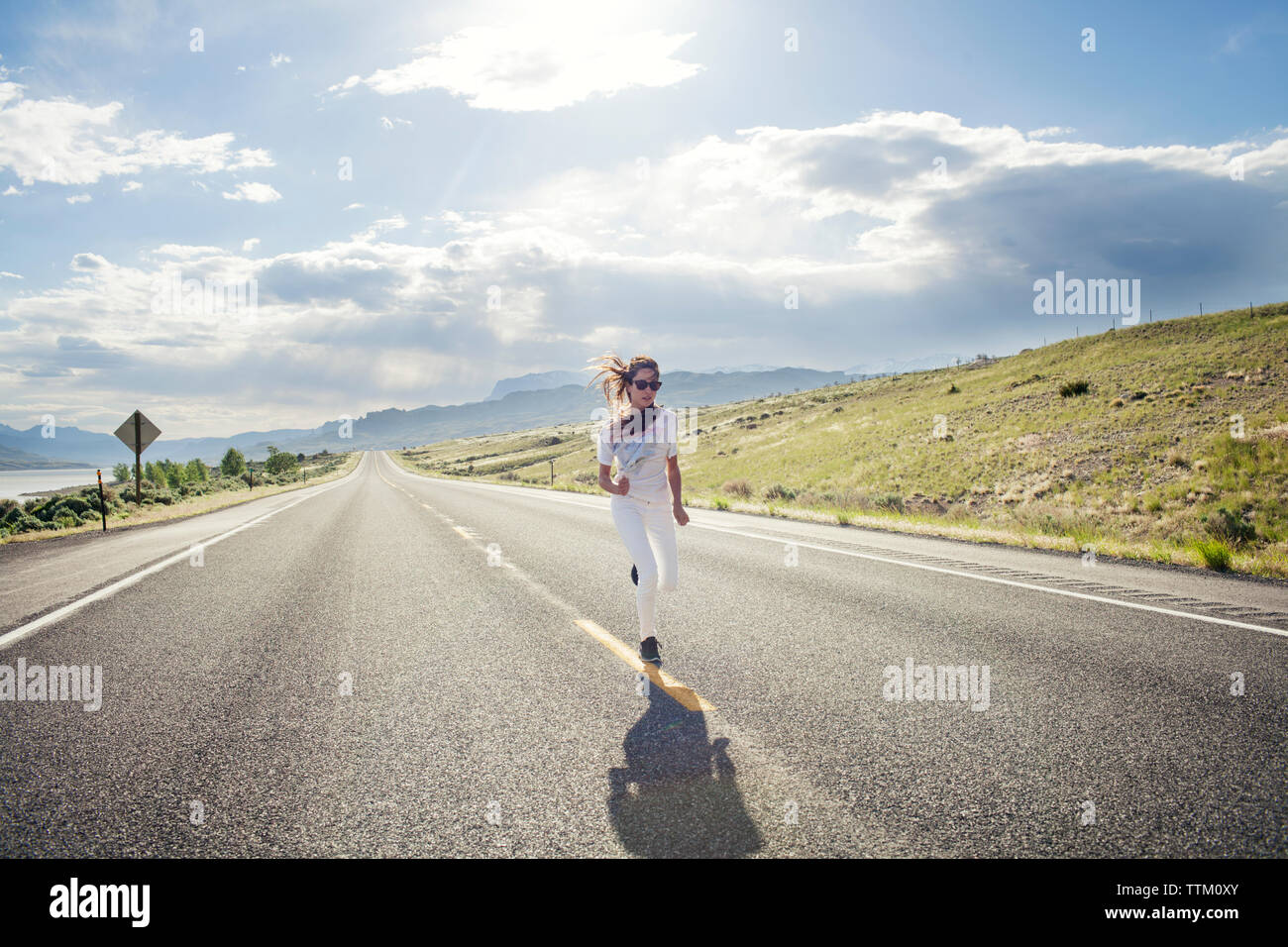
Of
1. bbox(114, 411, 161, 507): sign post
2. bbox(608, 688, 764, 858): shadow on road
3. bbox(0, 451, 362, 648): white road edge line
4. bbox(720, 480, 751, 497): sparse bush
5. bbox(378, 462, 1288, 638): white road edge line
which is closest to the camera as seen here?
bbox(608, 688, 764, 858): shadow on road

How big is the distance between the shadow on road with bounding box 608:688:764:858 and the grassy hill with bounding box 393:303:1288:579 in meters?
8.98

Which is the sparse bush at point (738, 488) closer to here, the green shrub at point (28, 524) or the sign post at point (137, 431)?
the sign post at point (137, 431)

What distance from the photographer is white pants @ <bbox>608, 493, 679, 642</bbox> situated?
493 cm

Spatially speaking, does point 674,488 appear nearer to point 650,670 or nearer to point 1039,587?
point 650,670

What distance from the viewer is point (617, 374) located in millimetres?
5246

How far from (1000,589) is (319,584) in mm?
8350

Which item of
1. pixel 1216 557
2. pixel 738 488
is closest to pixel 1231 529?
pixel 1216 557

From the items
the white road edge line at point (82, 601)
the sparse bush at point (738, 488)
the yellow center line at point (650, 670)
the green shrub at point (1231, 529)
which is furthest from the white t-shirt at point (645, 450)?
the sparse bush at point (738, 488)

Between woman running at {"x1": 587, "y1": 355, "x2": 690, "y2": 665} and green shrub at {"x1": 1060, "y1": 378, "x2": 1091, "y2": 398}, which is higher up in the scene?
green shrub at {"x1": 1060, "y1": 378, "x2": 1091, "y2": 398}

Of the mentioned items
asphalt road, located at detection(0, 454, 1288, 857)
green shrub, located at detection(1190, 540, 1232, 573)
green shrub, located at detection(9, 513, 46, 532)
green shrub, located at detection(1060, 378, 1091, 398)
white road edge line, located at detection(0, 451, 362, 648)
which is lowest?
green shrub, located at detection(9, 513, 46, 532)

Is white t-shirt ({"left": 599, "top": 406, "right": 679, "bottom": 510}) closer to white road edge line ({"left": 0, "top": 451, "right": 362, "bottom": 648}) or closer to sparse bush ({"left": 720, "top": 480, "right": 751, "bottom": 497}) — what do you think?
white road edge line ({"left": 0, "top": 451, "right": 362, "bottom": 648})

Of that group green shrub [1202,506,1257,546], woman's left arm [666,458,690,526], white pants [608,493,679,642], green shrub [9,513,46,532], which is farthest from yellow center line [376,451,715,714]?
green shrub [9,513,46,532]

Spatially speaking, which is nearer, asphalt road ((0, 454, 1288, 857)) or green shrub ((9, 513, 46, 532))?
asphalt road ((0, 454, 1288, 857))
